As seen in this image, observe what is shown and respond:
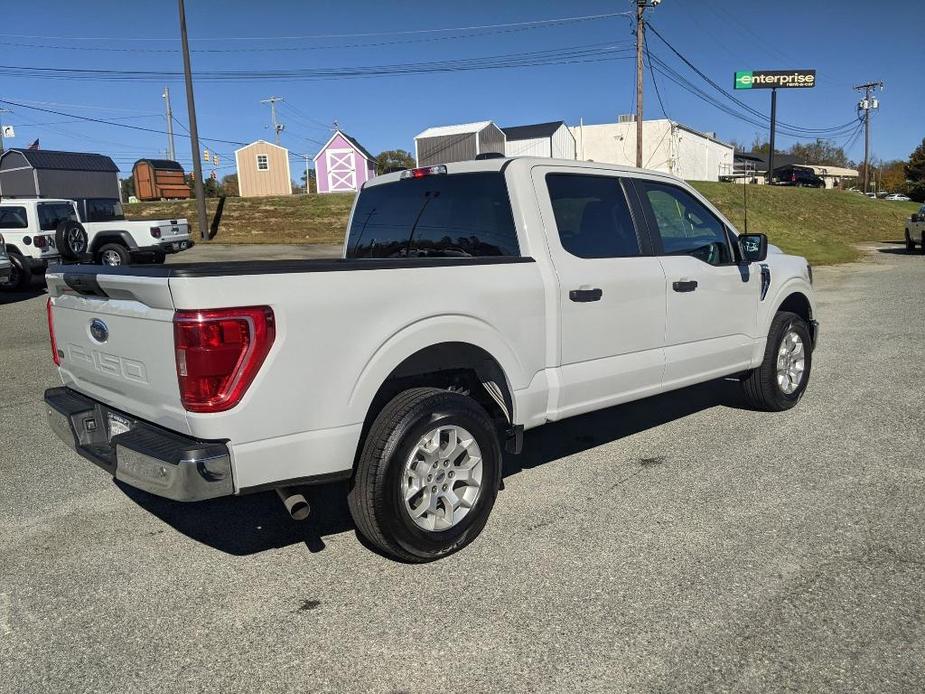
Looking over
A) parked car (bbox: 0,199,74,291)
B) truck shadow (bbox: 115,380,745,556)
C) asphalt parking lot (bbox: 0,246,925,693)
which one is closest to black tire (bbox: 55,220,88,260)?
parked car (bbox: 0,199,74,291)

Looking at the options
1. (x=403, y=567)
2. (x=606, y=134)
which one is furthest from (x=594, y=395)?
(x=606, y=134)

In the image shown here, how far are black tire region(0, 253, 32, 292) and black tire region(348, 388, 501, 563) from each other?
14504 millimetres

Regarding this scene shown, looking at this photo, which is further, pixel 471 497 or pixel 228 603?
pixel 471 497

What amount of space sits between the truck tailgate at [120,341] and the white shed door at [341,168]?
36.5 meters

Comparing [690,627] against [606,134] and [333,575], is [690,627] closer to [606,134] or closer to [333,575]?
[333,575]

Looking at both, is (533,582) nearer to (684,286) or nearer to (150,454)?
(150,454)

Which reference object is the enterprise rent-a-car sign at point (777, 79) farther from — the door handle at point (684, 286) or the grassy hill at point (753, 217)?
the door handle at point (684, 286)

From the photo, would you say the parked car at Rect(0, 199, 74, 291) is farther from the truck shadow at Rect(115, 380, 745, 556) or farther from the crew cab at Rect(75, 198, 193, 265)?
the truck shadow at Rect(115, 380, 745, 556)

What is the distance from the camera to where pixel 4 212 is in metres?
16.2

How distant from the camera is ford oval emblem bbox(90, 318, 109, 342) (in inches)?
133

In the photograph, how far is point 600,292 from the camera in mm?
4234

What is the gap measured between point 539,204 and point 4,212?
53.5ft

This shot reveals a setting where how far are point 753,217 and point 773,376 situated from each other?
31254mm

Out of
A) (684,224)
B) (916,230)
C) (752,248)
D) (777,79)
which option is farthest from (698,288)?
(777,79)
